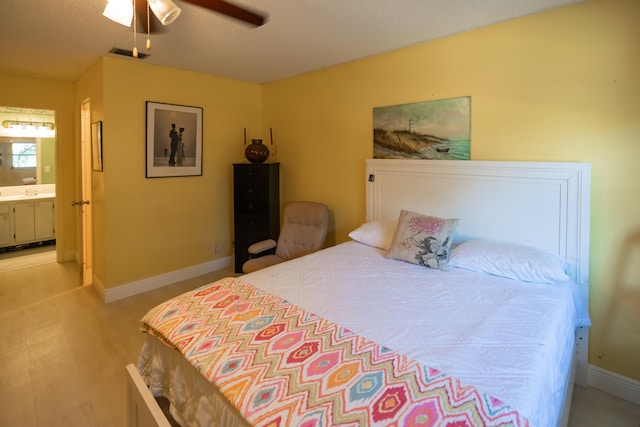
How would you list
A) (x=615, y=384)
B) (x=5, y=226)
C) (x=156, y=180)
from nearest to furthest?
(x=615, y=384) < (x=156, y=180) < (x=5, y=226)

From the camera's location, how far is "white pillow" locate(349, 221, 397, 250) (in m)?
2.90

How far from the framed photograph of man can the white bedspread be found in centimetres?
220

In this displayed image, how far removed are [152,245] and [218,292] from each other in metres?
2.28

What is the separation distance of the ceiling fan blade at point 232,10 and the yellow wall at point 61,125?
3670 millimetres

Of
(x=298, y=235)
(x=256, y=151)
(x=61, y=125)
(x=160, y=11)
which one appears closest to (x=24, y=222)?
(x=61, y=125)

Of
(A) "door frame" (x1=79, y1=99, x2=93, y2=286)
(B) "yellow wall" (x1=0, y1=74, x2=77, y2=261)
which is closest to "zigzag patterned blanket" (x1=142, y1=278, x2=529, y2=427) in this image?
(A) "door frame" (x1=79, y1=99, x2=93, y2=286)

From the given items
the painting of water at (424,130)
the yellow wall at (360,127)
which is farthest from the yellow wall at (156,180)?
the painting of water at (424,130)

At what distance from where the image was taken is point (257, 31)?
2666mm

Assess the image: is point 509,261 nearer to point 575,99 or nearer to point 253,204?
point 575,99

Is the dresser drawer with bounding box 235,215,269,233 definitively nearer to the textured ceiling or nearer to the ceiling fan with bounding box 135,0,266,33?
the textured ceiling

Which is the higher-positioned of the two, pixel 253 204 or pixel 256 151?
pixel 256 151

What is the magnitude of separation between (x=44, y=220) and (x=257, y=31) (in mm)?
5149

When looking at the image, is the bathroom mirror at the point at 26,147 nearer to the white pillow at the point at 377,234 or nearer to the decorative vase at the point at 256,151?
the decorative vase at the point at 256,151

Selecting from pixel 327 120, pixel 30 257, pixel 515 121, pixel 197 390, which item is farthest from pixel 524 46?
pixel 30 257
